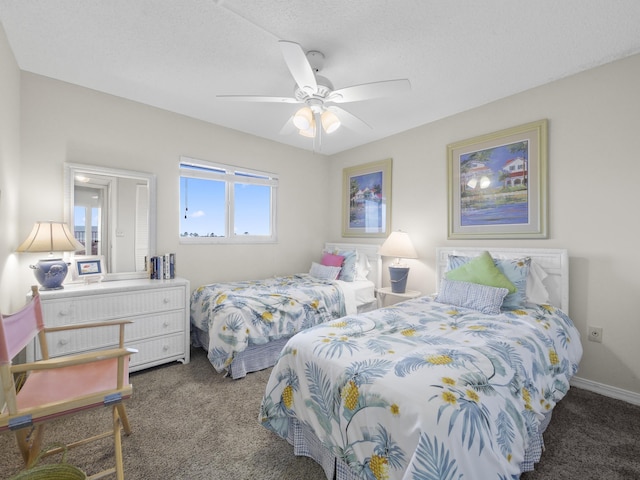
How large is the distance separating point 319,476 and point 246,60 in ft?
9.00

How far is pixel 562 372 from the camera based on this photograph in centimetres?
182

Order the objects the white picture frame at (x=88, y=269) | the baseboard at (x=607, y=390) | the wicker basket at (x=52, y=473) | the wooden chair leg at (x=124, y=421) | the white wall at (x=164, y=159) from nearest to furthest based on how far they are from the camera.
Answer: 1. the wicker basket at (x=52, y=473)
2. the wooden chair leg at (x=124, y=421)
3. the baseboard at (x=607, y=390)
4. the white wall at (x=164, y=159)
5. the white picture frame at (x=88, y=269)

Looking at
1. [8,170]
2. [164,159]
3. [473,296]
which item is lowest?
[473,296]

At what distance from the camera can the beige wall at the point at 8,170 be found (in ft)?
6.36

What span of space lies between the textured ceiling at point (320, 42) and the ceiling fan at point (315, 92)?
1.00ft

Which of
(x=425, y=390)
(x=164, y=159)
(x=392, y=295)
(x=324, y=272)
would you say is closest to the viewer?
(x=425, y=390)

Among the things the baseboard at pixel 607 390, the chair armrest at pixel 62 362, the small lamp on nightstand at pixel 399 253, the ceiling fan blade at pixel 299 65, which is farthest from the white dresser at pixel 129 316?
the baseboard at pixel 607 390

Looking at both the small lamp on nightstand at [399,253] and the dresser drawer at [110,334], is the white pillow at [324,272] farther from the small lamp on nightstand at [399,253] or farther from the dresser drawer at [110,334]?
the dresser drawer at [110,334]

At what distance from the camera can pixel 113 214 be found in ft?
9.26

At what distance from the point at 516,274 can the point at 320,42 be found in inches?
91.4

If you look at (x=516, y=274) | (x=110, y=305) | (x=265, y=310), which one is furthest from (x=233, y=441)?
(x=516, y=274)

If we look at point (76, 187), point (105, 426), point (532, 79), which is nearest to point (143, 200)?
point (76, 187)

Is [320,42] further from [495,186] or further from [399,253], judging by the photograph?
[399,253]

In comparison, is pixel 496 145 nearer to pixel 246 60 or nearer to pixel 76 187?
pixel 246 60
